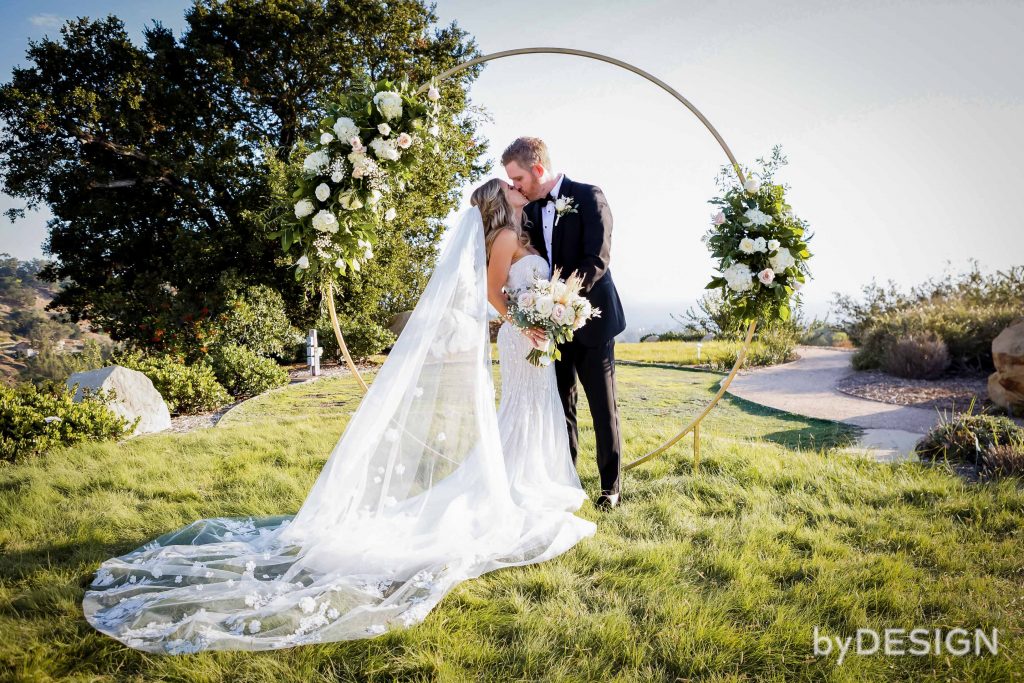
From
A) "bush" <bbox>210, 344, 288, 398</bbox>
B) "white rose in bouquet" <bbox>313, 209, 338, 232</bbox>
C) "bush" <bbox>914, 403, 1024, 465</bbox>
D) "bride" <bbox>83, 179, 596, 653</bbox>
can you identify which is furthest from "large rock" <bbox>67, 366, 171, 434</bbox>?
"bush" <bbox>914, 403, 1024, 465</bbox>

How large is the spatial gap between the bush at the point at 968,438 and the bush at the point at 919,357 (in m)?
4.92

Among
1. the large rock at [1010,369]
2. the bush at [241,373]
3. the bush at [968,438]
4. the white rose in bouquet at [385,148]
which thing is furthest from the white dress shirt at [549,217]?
the bush at [241,373]

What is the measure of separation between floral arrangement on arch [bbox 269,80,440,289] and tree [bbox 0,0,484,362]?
294 inches

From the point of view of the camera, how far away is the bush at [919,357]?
9617mm

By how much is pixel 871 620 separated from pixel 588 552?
1497mm

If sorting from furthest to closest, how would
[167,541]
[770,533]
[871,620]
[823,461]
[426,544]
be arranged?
[823,461] → [770,533] → [167,541] → [426,544] → [871,620]

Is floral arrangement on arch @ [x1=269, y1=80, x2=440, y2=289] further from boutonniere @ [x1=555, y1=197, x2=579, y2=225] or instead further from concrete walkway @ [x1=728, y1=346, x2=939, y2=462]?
concrete walkway @ [x1=728, y1=346, x2=939, y2=462]

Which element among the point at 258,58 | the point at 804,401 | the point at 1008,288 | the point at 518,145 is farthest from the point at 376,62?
the point at 1008,288

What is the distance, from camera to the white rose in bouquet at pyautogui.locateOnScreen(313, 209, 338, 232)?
4219 mm

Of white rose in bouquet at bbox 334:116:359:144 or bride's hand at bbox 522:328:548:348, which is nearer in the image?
bride's hand at bbox 522:328:548:348

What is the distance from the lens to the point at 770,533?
150 inches

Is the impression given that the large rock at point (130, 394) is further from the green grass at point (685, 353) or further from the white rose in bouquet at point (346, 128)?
the green grass at point (685, 353)

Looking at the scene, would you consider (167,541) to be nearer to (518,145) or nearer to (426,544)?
(426,544)

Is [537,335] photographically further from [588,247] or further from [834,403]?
[834,403]
